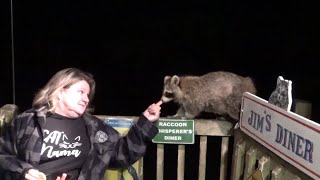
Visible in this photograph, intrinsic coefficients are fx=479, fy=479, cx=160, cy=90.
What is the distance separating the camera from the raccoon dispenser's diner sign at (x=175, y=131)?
318 centimetres

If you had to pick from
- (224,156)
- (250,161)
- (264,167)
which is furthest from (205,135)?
(264,167)

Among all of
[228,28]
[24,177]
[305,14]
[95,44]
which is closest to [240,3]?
[228,28]

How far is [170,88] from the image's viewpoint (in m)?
4.32

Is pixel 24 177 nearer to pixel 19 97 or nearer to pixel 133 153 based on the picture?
pixel 133 153

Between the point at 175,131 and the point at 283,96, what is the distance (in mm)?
914

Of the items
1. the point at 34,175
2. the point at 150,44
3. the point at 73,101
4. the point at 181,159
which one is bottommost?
the point at 181,159

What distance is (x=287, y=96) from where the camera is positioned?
247cm

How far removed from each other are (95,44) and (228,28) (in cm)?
136

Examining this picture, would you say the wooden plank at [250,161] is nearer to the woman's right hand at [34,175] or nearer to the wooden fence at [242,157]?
the wooden fence at [242,157]

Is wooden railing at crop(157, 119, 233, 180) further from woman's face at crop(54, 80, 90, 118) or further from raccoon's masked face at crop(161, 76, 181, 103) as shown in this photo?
raccoon's masked face at crop(161, 76, 181, 103)

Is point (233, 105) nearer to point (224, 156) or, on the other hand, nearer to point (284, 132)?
point (224, 156)

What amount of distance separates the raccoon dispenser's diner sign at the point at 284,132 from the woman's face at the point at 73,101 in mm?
989

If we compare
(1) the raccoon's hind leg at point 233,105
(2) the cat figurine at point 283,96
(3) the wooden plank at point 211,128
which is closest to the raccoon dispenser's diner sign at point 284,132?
(2) the cat figurine at point 283,96

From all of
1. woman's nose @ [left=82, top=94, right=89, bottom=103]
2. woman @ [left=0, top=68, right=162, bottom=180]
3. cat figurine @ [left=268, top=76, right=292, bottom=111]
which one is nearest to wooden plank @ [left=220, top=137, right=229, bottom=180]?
woman @ [left=0, top=68, right=162, bottom=180]
